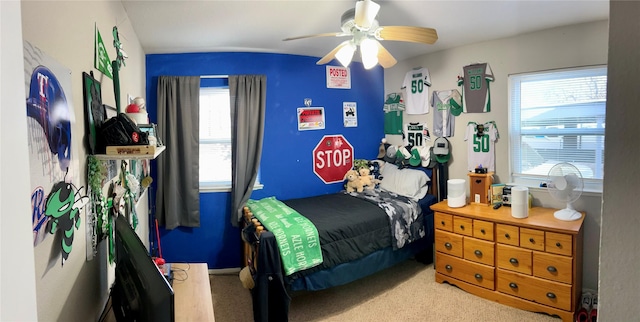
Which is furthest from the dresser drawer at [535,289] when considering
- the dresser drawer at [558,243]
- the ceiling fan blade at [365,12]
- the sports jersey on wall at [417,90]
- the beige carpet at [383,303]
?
the ceiling fan blade at [365,12]

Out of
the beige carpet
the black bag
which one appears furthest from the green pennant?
the beige carpet

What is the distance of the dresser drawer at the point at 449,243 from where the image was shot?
2.96 m

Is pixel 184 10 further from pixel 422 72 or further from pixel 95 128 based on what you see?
pixel 422 72

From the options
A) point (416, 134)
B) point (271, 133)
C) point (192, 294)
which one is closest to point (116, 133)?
point (192, 294)

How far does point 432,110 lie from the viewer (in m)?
3.65

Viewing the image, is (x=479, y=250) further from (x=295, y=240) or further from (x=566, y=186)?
(x=295, y=240)

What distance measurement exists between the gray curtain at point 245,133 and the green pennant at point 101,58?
5.28ft

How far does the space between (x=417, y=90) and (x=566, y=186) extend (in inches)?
66.8

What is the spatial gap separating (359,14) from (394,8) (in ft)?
1.62

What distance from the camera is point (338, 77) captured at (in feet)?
12.6
